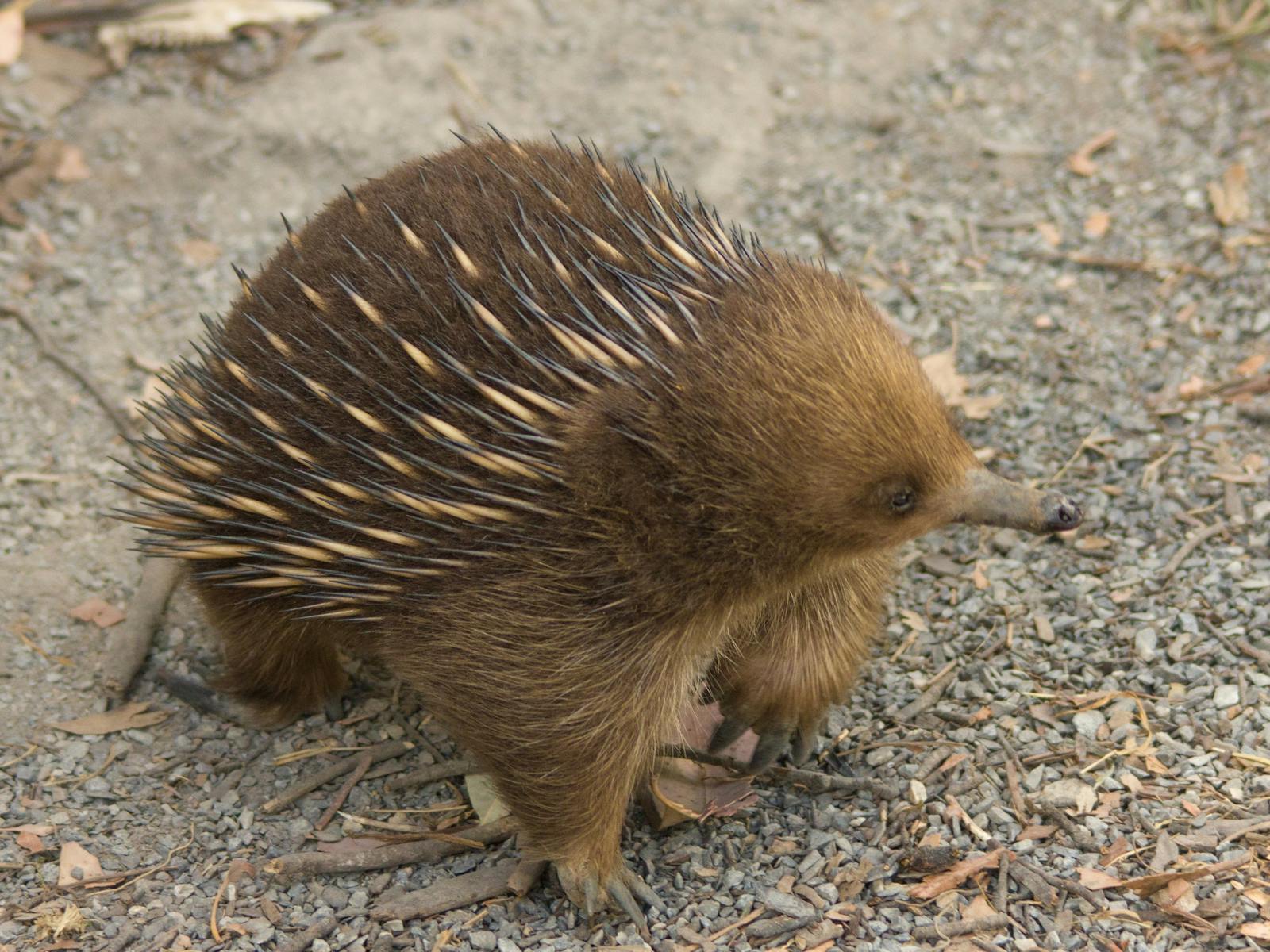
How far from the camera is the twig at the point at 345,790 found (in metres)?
4.13

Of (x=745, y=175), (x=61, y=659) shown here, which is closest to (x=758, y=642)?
(x=61, y=659)

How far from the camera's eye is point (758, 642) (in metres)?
3.87

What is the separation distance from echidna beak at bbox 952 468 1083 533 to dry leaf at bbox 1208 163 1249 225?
316 centimetres

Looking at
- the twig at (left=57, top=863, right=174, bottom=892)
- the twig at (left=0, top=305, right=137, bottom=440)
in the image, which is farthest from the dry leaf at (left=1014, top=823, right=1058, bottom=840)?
the twig at (left=0, top=305, right=137, bottom=440)

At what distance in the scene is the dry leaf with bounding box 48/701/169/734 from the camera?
4422 millimetres

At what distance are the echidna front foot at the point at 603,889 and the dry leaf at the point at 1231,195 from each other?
A: 12.5 ft

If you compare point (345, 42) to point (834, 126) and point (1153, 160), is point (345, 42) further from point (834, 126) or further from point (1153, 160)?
point (1153, 160)

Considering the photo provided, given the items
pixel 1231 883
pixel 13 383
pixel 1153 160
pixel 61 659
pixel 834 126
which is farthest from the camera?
pixel 834 126

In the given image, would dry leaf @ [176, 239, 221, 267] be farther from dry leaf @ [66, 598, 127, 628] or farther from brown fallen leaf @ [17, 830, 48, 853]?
brown fallen leaf @ [17, 830, 48, 853]

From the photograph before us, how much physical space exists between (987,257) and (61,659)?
3.96 m

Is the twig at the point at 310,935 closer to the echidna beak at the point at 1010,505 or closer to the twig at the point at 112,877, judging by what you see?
the twig at the point at 112,877

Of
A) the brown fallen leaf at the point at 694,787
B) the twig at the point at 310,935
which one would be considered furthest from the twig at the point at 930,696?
the twig at the point at 310,935

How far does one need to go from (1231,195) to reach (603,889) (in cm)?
407

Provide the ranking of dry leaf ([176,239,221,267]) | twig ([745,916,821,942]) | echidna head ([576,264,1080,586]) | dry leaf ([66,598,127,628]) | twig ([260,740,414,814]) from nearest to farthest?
echidna head ([576,264,1080,586]) → twig ([745,916,821,942]) → twig ([260,740,414,814]) → dry leaf ([66,598,127,628]) → dry leaf ([176,239,221,267])
